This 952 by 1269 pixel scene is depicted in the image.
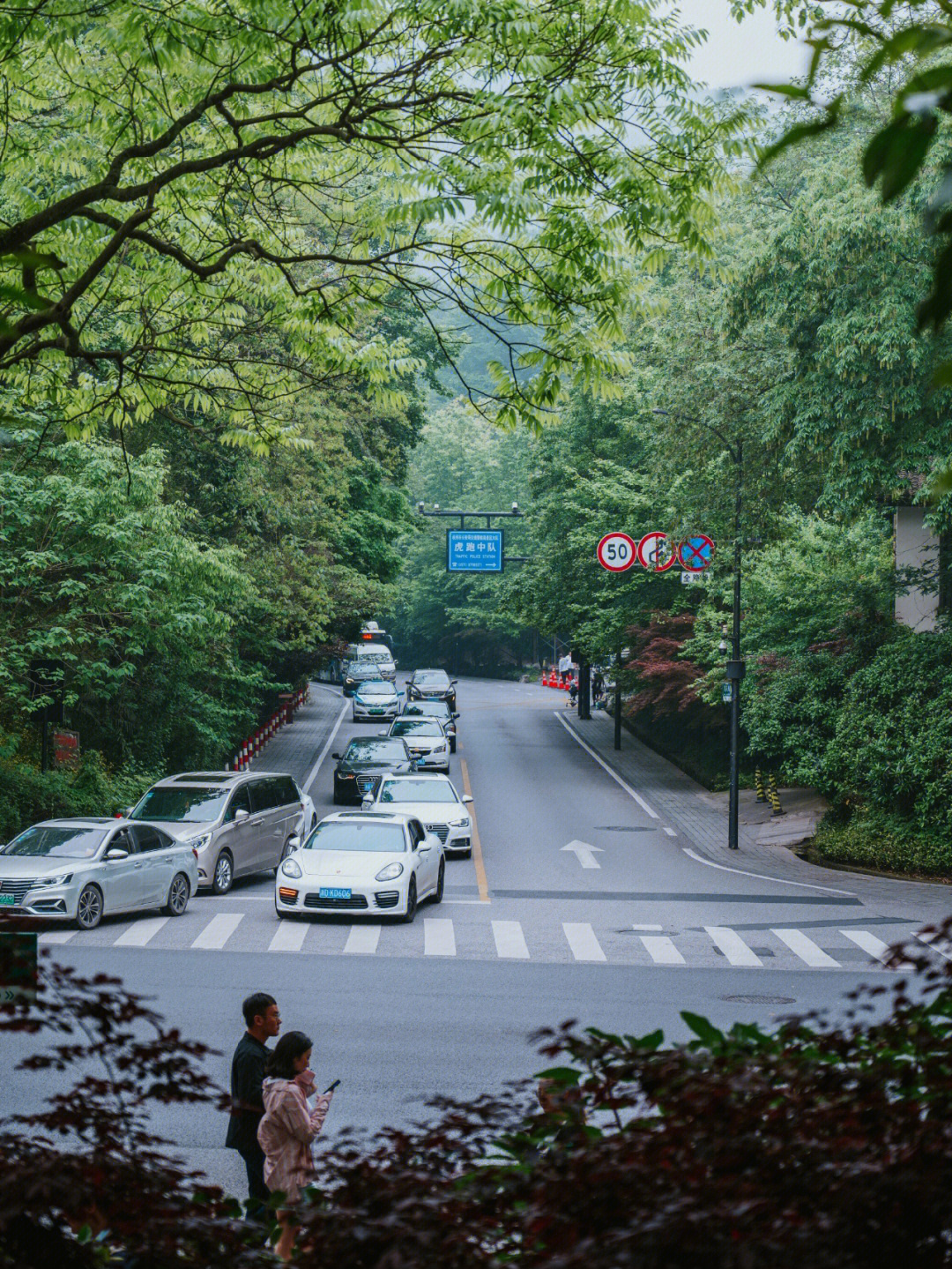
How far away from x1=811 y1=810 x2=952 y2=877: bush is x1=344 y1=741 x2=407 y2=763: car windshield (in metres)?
11.1

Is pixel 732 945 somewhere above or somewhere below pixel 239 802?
below

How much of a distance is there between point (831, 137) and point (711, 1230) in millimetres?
27086

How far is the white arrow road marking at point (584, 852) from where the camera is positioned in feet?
80.8

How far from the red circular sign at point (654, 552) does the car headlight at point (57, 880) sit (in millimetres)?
19172

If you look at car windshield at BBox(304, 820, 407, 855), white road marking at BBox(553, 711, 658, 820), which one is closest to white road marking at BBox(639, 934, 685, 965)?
car windshield at BBox(304, 820, 407, 855)

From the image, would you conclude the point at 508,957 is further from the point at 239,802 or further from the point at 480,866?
the point at 480,866

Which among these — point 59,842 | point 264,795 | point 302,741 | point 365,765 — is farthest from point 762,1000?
point 302,741

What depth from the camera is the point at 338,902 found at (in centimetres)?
1786

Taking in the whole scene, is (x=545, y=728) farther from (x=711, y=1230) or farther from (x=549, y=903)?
(x=711, y=1230)

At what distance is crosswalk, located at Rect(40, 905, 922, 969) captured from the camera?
52.4 feet

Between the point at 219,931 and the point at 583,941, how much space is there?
4.82 m

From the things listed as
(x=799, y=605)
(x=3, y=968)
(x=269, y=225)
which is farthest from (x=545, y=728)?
(x=3, y=968)

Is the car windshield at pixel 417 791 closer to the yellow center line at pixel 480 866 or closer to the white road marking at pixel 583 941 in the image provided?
the yellow center line at pixel 480 866

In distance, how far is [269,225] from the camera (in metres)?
10.4
